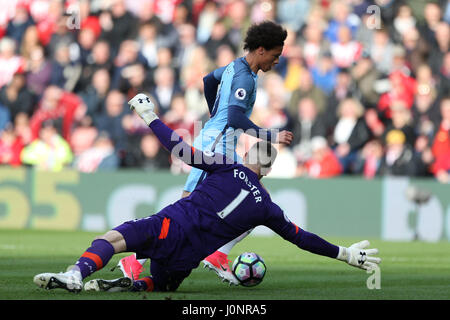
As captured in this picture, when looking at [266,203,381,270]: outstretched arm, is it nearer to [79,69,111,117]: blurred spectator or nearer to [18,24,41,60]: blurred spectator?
[79,69,111,117]: blurred spectator

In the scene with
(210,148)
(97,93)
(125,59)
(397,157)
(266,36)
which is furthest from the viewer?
(125,59)

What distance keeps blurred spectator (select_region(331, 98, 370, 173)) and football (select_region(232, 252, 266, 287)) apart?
9.39 m

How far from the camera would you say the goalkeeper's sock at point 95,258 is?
26.5ft

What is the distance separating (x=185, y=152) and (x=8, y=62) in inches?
Result: 582

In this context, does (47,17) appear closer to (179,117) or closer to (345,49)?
(179,117)

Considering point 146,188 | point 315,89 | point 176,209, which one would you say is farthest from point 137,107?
point 315,89

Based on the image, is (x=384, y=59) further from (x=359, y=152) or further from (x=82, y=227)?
(x=82, y=227)

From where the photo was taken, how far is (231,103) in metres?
9.57

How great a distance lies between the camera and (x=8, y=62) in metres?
22.4

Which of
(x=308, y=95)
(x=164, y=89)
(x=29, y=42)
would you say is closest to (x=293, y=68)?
(x=308, y=95)

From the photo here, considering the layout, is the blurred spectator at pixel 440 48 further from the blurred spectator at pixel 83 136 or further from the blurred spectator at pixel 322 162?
the blurred spectator at pixel 83 136

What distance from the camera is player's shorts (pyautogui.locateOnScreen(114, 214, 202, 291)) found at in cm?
836
